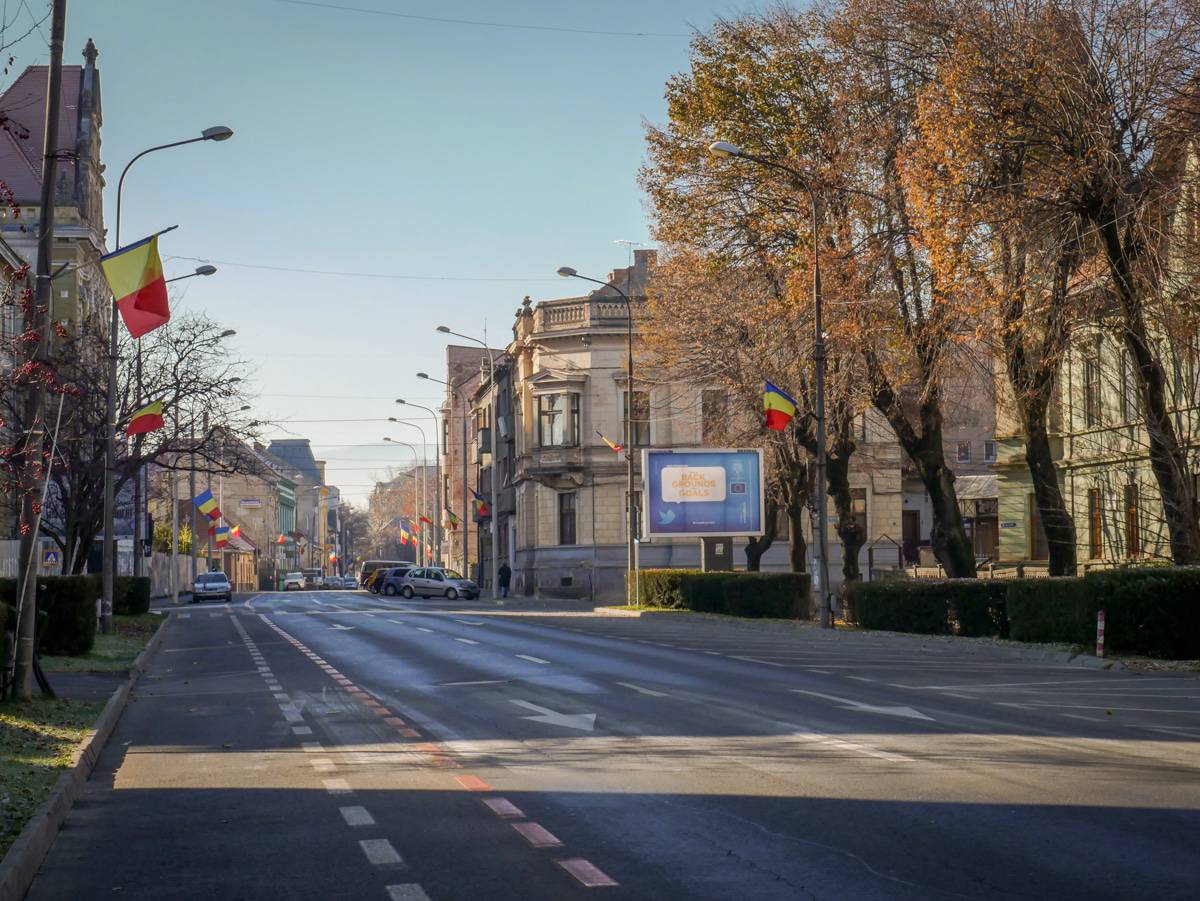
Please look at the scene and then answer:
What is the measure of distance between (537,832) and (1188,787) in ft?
15.2

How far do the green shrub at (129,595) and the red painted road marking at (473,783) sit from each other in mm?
35252

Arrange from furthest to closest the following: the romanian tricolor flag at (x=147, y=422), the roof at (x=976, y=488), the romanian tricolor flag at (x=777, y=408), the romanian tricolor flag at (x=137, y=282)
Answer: the roof at (x=976, y=488), the romanian tricolor flag at (x=777, y=408), the romanian tricolor flag at (x=147, y=422), the romanian tricolor flag at (x=137, y=282)

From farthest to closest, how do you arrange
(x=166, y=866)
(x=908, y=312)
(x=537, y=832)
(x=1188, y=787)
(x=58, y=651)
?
(x=908, y=312) < (x=58, y=651) < (x=1188, y=787) < (x=537, y=832) < (x=166, y=866)

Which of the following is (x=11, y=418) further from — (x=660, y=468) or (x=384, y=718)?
(x=384, y=718)

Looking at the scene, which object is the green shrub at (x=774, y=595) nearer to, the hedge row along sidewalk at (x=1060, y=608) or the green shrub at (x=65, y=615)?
the hedge row along sidewalk at (x=1060, y=608)

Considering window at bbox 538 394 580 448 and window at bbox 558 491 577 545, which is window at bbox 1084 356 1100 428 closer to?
window at bbox 538 394 580 448

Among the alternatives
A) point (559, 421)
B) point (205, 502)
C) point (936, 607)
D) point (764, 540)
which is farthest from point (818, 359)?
point (205, 502)

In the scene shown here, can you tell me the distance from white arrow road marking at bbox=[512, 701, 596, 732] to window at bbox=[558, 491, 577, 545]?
51.4m

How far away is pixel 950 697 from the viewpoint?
57.3 feet

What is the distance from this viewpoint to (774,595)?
40656 millimetres

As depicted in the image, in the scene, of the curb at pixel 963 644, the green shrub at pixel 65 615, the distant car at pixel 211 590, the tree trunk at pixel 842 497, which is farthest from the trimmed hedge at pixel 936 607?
the distant car at pixel 211 590

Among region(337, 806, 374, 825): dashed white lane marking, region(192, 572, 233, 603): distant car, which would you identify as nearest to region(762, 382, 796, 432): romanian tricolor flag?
region(337, 806, 374, 825): dashed white lane marking

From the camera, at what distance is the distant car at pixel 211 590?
229 ft

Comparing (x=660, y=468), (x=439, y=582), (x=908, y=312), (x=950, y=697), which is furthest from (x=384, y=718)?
(x=439, y=582)
